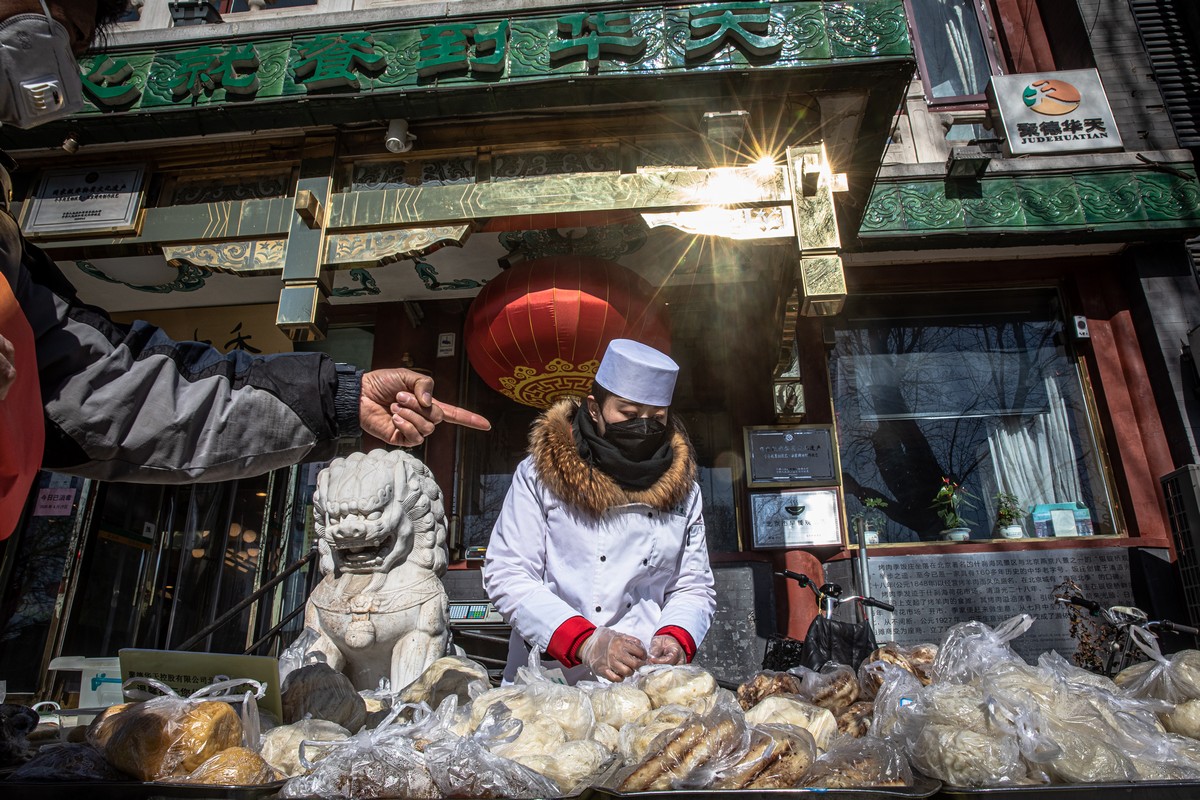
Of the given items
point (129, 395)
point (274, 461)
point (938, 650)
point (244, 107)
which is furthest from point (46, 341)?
point (244, 107)

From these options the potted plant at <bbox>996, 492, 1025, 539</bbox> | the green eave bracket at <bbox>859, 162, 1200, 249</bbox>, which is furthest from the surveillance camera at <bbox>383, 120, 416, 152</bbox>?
the potted plant at <bbox>996, 492, 1025, 539</bbox>

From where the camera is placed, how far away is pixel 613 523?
2.75m

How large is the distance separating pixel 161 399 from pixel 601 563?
1632 millimetres

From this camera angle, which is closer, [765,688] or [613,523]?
[765,688]

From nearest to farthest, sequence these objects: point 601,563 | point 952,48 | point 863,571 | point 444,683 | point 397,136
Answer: point 444,683 < point 601,563 < point 397,136 < point 863,571 < point 952,48

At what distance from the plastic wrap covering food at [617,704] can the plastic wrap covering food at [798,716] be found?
0.25 metres

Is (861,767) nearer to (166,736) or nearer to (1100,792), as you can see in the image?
(1100,792)

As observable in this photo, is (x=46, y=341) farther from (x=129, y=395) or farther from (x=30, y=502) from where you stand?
(x=30, y=502)

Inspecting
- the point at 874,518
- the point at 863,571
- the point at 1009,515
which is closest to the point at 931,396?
the point at 1009,515

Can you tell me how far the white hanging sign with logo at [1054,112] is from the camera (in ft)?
20.5

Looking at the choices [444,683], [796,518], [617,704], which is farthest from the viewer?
[796,518]

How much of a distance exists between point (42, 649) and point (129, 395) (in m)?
5.92

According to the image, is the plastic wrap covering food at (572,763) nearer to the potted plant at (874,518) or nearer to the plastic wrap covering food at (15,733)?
the plastic wrap covering food at (15,733)

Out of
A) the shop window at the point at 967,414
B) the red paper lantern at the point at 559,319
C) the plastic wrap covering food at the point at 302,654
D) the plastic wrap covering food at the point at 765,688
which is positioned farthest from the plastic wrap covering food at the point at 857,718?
the shop window at the point at 967,414
